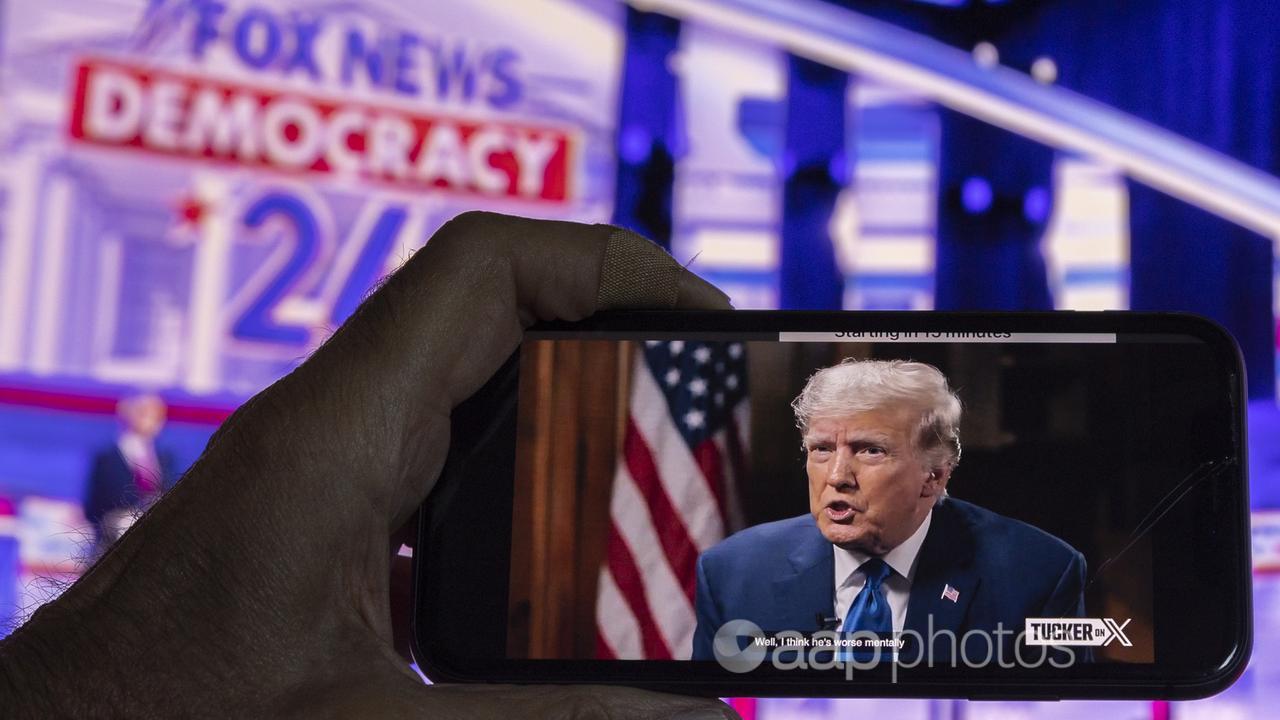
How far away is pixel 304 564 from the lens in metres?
0.68

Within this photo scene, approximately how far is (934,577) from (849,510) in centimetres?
8

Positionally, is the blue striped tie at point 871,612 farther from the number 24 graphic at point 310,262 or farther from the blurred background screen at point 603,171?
the number 24 graphic at point 310,262

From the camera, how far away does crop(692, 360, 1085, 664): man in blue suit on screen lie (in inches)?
31.1

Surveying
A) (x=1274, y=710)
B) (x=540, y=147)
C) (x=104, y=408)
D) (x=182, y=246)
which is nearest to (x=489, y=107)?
(x=540, y=147)

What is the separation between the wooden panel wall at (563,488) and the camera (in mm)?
808

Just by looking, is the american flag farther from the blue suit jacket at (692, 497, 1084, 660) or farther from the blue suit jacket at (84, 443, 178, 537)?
the blue suit jacket at (84, 443, 178, 537)

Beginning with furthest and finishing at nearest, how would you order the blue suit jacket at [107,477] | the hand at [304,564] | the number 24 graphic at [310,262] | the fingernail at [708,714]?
1. the number 24 graphic at [310,262]
2. the blue suit jacket at [107,477]
3. the fingernail at [708,714]
4. the hand at [304,564]

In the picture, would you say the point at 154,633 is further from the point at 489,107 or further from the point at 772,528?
the point at 489,107

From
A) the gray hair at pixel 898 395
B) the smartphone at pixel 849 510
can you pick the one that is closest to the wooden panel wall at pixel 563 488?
the smartphone at pixel 849 510

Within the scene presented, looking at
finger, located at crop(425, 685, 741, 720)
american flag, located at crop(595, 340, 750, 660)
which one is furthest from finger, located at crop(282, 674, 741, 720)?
american flag, located at crop(595, 340, 750, 660)

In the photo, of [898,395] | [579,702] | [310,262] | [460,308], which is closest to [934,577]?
[898,395]

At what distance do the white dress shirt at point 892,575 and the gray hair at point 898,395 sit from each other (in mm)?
61

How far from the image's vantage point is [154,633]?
Result: 64 centimetres

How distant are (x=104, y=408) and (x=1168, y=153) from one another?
2.37m
